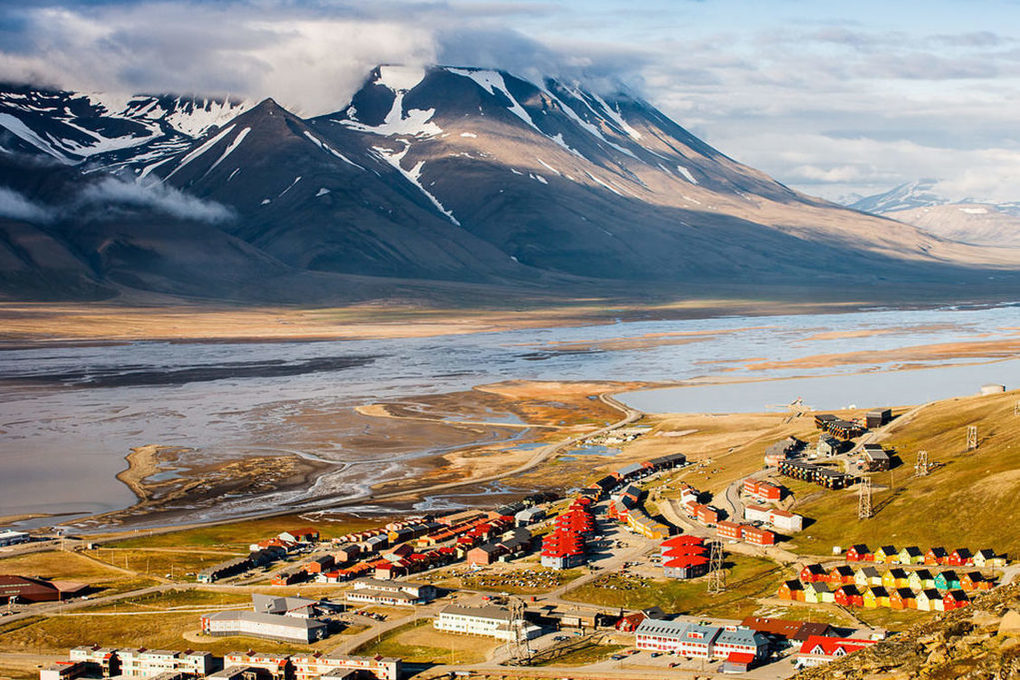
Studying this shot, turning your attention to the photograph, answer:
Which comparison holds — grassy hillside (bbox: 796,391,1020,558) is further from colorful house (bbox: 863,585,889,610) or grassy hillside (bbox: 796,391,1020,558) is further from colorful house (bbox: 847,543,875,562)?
colorful house (bbox: 863,585,889,610)

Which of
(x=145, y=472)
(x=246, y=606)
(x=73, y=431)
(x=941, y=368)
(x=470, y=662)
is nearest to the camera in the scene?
(x=470, y=662)

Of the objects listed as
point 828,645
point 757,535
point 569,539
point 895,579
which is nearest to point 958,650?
point 828,645

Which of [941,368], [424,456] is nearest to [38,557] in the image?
[424,456]

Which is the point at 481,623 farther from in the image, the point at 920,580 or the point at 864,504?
the point at 864,504

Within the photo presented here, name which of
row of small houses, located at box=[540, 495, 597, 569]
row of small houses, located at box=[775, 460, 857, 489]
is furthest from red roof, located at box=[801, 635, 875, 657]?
row of small houses, located at box=[775, 460, 857, 489]

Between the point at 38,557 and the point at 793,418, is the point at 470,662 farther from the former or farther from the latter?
the point at 793,418
